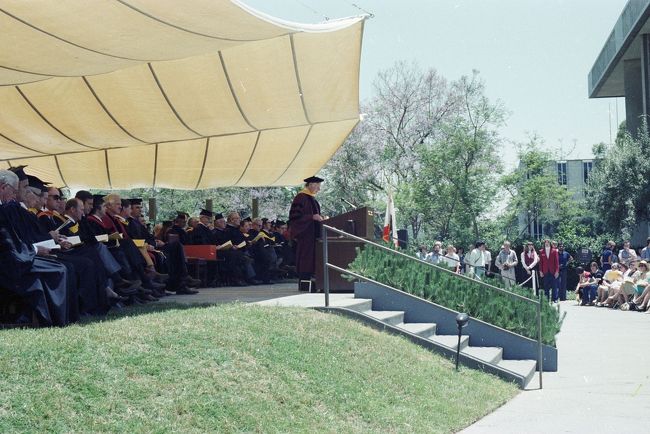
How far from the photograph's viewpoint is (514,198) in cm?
4400

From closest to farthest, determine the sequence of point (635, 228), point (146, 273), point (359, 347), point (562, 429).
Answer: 1. point (562, 429)
2. point (359, 347)
3. point (146, 273)
4. point (635, 228)

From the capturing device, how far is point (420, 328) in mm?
12953

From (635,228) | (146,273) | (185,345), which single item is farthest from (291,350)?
(635,228)

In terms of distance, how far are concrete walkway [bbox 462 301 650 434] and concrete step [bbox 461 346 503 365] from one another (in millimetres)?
758

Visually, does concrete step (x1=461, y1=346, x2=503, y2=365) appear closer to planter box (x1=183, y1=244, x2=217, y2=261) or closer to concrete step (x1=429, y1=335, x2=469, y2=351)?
concrete step (x1=429, y1=335, x2=469, y2=351)

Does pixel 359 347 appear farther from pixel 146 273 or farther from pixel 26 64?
pixel 26 64

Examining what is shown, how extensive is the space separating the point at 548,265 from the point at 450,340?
1777 centimetres

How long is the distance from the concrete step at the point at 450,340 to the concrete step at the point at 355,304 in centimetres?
102

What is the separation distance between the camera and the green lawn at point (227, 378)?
22.0ft

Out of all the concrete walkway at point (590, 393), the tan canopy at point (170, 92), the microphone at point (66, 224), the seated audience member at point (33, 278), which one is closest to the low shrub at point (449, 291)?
the concrete walkway at point (590, 393)

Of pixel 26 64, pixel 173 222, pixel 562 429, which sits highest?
pixel 26 64

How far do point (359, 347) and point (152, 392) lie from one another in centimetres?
381

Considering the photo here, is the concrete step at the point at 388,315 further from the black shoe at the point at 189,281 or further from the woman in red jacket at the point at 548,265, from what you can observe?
the woman in red jacket at the point at 548,265

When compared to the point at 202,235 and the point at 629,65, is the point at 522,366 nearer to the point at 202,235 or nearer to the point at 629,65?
the point at 202,235
